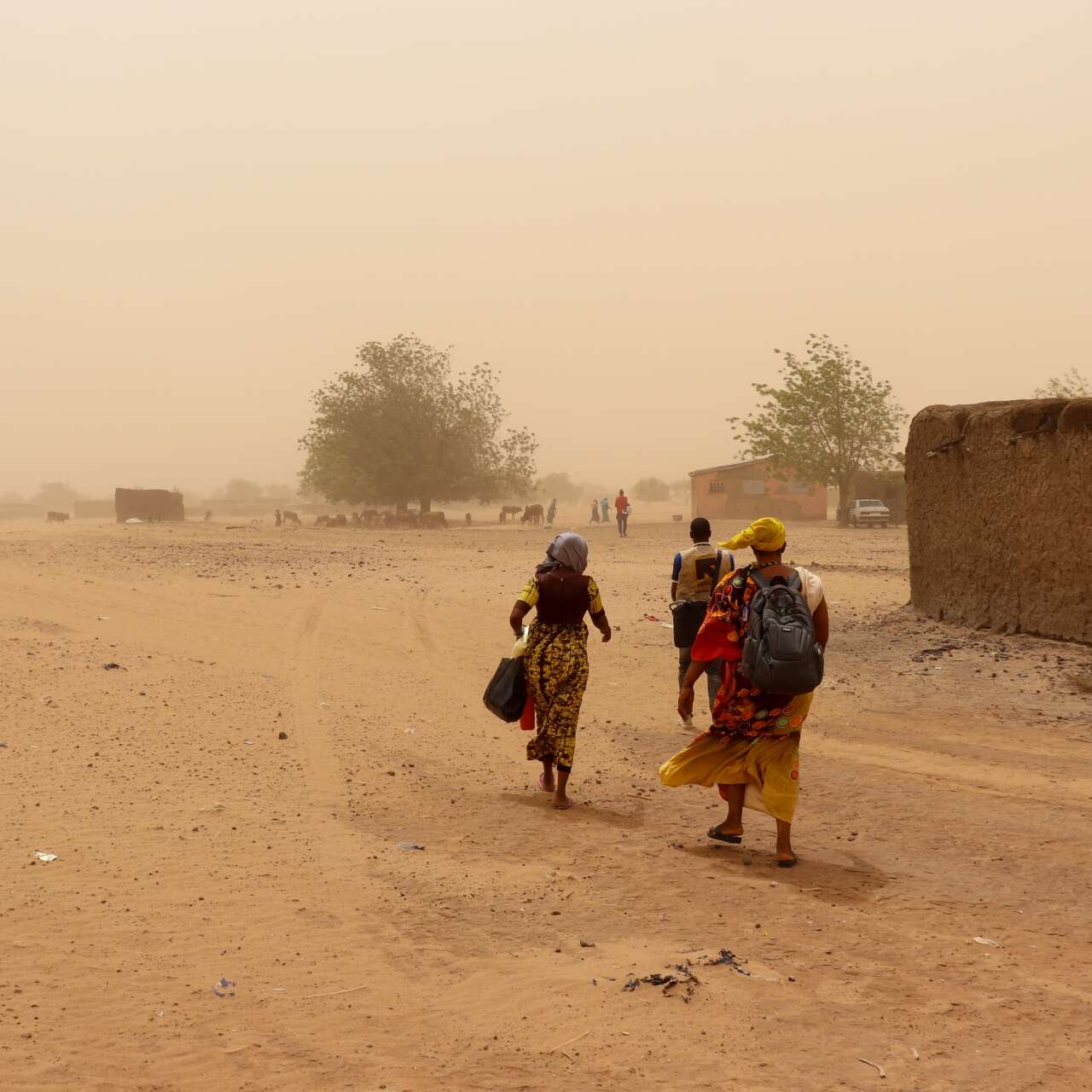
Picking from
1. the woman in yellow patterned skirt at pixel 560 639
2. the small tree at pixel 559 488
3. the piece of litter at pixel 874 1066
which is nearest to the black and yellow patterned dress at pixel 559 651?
the woman in yellow patterned skirt at pixel 560 639

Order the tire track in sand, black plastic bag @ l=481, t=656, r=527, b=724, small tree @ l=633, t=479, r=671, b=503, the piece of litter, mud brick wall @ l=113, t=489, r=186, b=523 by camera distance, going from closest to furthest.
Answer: the piece of litter
black plastic bag @ l=481, t=656, r=527, b=724
the tire track in sand
mud brick wall @ l=113, t=489, r=186, b=523
small tree @ l=633, t=479, r=671, b=503

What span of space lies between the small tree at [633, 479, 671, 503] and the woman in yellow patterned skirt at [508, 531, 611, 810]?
9821 cm

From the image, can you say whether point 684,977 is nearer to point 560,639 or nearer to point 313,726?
point 560,639

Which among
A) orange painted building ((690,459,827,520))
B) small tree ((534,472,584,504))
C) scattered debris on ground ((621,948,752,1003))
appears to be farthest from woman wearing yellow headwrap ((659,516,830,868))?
small tree ((534,472,584,504))

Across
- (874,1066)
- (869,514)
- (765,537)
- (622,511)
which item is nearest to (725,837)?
(765,537)

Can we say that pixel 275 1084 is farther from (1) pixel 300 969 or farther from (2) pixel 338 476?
(2) pixel 338 476

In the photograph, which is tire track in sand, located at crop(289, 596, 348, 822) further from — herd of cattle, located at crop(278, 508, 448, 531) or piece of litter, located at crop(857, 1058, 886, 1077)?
herd of cattle, located at crop(278, 508, 448, 531)

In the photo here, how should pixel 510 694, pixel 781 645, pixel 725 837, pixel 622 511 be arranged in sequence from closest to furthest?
pixel 781 645 → pixel 725 837 → pixel 510 694 → pixel 622 511

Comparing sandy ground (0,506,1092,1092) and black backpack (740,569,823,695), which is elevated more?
black backpack (740,569,823,695)

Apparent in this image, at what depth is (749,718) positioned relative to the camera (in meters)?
6.22

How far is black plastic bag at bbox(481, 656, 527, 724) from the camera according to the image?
7.60 metres

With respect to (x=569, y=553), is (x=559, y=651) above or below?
below

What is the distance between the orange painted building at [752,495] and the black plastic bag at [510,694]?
46.4 metres

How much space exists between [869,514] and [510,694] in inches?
1484
